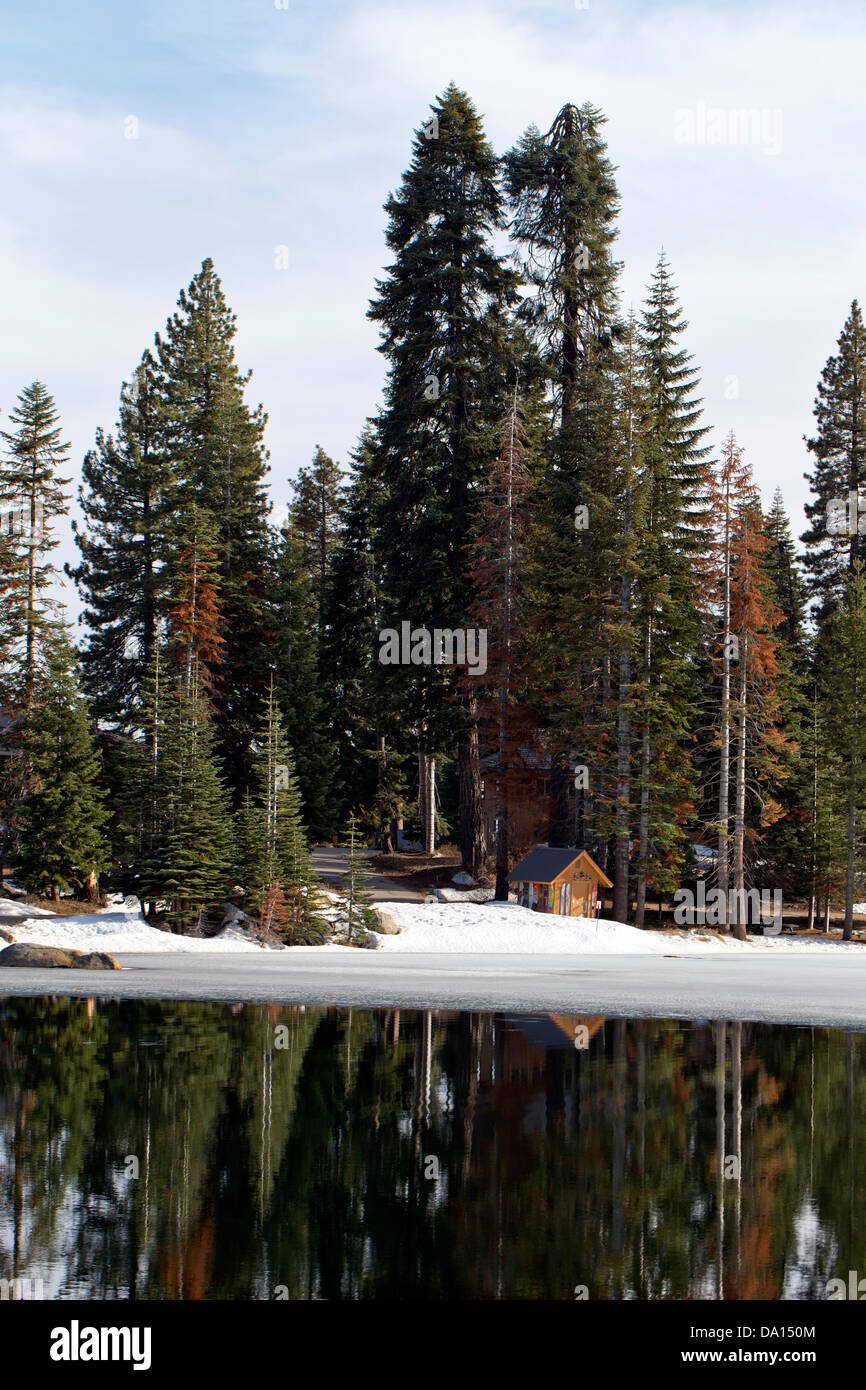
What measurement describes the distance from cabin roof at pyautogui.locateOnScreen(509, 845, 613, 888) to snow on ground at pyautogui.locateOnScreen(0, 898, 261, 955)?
10165 mm

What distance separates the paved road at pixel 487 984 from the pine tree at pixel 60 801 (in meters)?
10.7

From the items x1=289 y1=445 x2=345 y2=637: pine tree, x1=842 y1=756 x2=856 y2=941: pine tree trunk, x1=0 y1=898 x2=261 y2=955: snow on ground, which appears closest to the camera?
x1=0 y1=898 x2=261 y2=955: snow on ground

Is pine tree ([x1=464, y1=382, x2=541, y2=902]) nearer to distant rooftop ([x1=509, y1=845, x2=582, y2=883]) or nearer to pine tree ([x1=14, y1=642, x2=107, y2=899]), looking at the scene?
distant rooftop ([x1=509, y1=845, x2=582, y2=883])

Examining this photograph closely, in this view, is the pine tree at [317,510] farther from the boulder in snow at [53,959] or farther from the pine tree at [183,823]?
the boulder in snow at [53,959]

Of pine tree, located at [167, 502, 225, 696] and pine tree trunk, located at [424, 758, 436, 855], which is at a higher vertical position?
pine tree, located at [167, 502, 225, 696]

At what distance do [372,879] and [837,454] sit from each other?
39165mm

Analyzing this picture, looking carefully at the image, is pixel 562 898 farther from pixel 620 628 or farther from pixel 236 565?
pixel 236 565

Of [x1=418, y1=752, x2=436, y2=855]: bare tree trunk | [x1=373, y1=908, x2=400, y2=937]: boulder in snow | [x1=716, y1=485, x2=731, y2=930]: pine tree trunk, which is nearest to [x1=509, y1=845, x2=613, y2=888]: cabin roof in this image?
[x1=716, y1=485, x2=731, y2=930]: pine tree trunk

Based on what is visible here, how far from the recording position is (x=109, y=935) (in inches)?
1099

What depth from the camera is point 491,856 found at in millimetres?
46031

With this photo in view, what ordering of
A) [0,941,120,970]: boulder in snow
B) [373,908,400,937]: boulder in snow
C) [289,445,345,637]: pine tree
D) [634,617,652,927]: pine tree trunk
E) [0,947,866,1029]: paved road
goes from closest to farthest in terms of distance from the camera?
[0,947,866,1029]: paved road → [0,941,120,970]: boulder in snow → [373,908,400,937]: boulder in snow → [634,617,652,927]: pine tree trunk → [289,445,345,637]: pine tree

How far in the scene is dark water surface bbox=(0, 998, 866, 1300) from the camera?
7.33 m
